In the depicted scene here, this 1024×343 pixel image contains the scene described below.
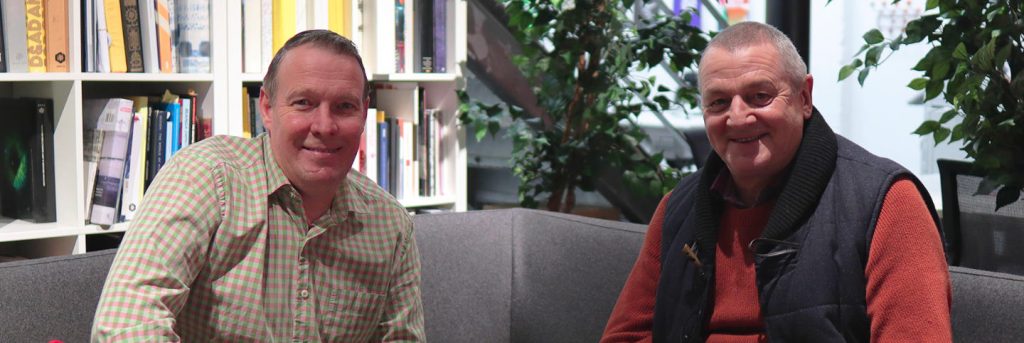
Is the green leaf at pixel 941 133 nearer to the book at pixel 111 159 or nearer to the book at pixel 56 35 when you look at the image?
the book at pixel 111 159

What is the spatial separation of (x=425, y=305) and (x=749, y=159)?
117 centimetres

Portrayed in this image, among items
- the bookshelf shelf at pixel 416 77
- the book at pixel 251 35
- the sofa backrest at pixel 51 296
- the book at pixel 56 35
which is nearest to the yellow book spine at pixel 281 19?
the book at pixel 251 35

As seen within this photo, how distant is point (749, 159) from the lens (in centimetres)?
190

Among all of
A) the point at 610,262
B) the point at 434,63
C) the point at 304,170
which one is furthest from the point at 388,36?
the point at 304,170

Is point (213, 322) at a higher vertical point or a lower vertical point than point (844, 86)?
lower

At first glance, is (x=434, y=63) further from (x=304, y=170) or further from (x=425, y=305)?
(x=304, y=170)

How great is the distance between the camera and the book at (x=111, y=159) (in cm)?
279

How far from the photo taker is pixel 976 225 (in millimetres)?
3266

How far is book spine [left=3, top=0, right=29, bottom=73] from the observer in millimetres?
2629

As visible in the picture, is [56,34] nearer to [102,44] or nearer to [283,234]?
[102,44]

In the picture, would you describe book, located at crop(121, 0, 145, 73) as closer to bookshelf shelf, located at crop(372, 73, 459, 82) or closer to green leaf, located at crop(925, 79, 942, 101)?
bookshelf shelf, located at crop(372, 73, 459, 82)

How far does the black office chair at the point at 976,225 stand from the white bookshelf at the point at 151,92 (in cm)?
149

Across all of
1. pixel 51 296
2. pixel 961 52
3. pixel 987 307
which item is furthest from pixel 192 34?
pixel 987 307

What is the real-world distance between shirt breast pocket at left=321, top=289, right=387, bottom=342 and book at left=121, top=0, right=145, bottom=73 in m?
1.16
